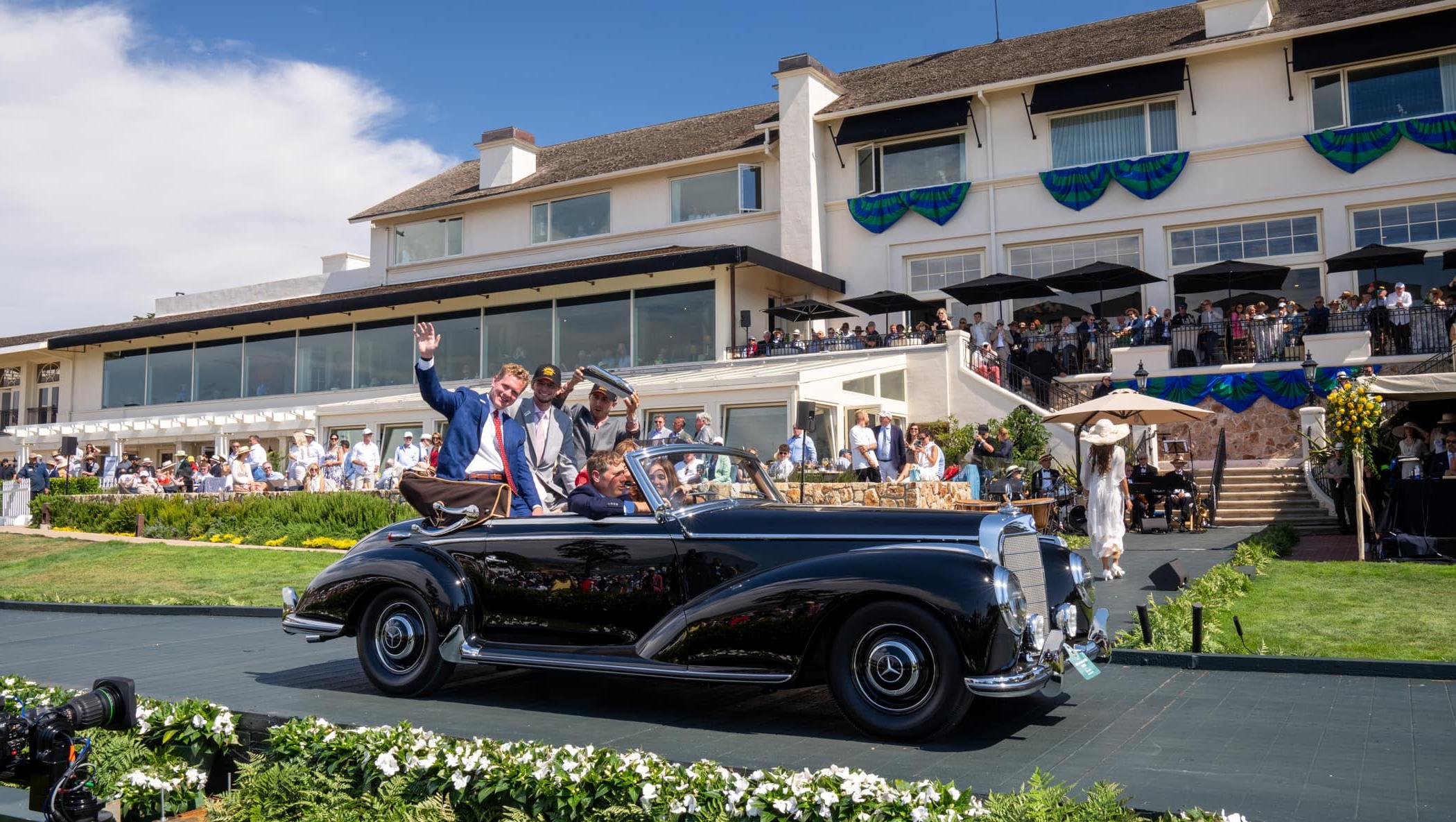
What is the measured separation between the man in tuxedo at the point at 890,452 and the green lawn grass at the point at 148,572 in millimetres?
9142

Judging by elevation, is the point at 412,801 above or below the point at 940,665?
below

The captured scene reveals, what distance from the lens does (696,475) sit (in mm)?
6633

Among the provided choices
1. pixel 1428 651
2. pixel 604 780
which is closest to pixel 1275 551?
pixel 1428 651

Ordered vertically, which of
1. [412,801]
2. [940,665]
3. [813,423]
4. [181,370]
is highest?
[181,370]

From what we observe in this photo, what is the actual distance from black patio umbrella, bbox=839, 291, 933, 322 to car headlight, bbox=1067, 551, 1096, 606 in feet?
66.3

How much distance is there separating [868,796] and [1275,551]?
12584 mm

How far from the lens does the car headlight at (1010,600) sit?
524cm

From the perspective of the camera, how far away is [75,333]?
1559 inches

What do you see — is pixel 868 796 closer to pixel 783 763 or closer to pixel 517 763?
pixel 783 763

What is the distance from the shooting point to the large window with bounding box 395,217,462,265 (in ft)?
123

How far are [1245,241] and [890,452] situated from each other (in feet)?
45.4

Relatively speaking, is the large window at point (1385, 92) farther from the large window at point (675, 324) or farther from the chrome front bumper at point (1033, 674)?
the chrome front bumper at point (1033, 674)

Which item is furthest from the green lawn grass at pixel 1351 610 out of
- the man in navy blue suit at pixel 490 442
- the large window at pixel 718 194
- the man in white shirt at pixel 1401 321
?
the large window at pixel 718 194

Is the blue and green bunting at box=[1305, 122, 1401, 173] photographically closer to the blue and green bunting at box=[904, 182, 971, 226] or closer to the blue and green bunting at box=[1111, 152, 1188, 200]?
the blue and green bunting at box=[1111, 152, 1188, 200]
